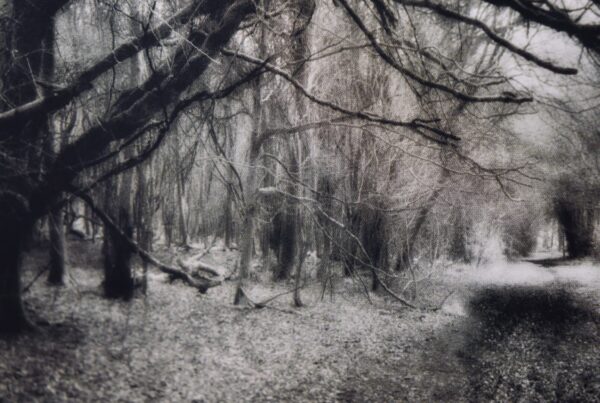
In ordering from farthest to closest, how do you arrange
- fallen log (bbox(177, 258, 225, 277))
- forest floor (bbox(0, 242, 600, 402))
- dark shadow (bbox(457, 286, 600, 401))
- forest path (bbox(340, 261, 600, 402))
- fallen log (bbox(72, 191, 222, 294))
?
fallen log (bbox(177, 258, 225, 277)), dark shadow (bbox(457, 286, 600, 401)), forest path (bbox(340, 261, 600, 402)), fallen log (bbox(72, 191, 222, 294)), forest floor (bbox(0, 242, 600, 402))

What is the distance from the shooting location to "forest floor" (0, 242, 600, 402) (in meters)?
5.76

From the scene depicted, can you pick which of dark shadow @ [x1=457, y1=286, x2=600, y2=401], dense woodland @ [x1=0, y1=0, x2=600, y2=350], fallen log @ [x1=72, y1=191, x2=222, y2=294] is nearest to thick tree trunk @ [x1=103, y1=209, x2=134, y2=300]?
dense woodland @ [x1=0, y1=0, x2=600, y2=350]

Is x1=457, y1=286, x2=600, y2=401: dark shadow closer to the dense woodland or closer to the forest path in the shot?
the forest path

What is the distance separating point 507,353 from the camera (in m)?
9.27

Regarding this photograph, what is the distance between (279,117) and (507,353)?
7170 millimetres

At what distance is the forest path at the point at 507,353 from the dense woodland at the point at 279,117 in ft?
4.89

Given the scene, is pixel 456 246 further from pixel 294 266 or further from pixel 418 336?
pixel 418 336

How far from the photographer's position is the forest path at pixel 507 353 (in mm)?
7055

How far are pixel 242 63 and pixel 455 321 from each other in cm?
918

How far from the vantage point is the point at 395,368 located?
7.99 meters

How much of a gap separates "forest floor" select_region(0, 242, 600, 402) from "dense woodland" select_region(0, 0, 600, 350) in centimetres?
78

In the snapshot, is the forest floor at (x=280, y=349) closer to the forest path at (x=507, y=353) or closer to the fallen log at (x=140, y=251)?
the forest path at (x=507, y=353)

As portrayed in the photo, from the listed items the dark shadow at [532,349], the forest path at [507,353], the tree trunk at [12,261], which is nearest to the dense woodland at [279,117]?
the tree trunk at [12,261]

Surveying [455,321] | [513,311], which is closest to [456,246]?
[513,311]
